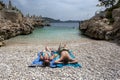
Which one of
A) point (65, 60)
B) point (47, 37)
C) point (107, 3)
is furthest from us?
point (107, 3)

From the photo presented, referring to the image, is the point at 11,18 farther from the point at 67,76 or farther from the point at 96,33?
the point at 67,76

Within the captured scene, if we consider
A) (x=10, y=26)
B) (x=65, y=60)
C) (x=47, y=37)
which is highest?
(x=10, y=26)

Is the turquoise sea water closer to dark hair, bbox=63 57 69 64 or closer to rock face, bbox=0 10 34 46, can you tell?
rock face, bbox=0 10 34 46

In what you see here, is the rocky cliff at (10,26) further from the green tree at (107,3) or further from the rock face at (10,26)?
the green tree at (107,3)

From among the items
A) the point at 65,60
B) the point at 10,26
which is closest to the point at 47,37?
the point at 10,26

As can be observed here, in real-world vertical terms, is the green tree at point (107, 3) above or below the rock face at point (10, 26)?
above

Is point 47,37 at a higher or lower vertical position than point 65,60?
lower

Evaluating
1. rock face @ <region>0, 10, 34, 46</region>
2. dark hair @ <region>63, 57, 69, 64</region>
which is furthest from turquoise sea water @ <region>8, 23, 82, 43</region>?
dark hair @ <region>63, 57, 69, 64</region>

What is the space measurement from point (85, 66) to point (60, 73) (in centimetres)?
173

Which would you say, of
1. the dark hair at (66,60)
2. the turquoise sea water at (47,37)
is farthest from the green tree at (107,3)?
the dark hair at (66,60)

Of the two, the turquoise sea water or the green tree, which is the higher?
the green tree

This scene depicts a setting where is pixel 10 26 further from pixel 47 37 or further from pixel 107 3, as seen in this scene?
pixel 107 3

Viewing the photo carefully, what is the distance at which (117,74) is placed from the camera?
6641 mm

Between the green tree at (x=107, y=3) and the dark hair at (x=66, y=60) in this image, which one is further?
the green tree at (x=107, y=3)
